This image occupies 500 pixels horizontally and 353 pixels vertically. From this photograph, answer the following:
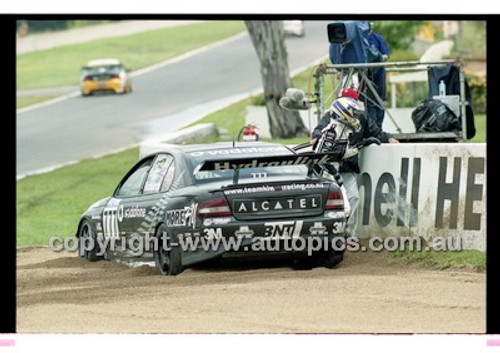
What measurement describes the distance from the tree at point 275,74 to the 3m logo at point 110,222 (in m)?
18.4

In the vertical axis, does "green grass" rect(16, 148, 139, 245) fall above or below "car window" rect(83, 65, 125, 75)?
below

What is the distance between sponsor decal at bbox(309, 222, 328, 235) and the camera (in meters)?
13.9

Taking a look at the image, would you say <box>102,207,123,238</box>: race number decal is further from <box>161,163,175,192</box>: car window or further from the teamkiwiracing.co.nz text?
<box>161,163,175,192</box>: car window

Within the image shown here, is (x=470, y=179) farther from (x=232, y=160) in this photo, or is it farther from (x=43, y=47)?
(x=43, y=47)

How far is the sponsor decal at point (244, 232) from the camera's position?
13703 mm

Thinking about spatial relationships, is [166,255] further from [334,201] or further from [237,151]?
[334,201]

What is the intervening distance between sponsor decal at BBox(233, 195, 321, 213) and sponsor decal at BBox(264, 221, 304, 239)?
0.16m

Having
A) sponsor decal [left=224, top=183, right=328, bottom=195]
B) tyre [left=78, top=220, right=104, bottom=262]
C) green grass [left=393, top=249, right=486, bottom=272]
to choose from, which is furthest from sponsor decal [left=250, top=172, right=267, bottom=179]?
tyre [left=78, top=220, right=104, bottom=262]

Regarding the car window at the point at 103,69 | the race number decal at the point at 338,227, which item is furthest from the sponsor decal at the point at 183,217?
the car window at the point at 103,69

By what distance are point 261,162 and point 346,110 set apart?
5.85ft

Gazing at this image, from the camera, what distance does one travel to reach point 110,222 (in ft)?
51.6

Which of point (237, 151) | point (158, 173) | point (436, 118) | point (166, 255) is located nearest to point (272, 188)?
point (237, 151)

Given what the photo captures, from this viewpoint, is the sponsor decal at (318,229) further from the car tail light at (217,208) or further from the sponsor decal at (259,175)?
the car tail light at (217,208)

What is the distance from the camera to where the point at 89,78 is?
176 feet
